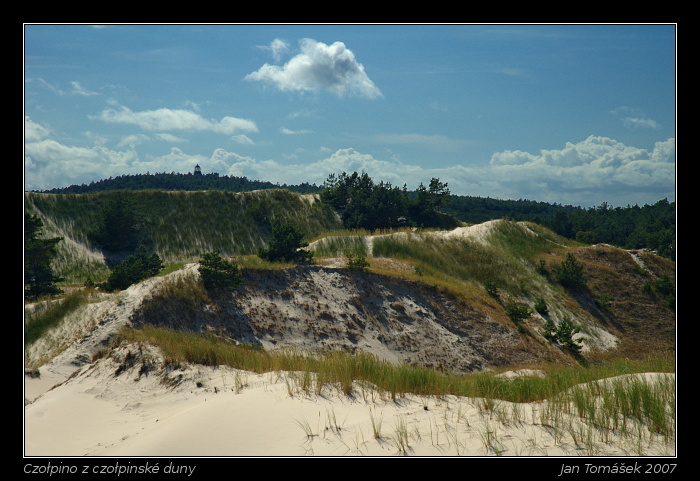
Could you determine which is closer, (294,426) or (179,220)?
(294,426)

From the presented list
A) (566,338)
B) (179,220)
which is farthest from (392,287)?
(179,220)

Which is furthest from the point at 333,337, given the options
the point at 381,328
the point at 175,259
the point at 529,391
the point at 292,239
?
the point at 175,259

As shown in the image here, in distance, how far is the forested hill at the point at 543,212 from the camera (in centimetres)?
7269

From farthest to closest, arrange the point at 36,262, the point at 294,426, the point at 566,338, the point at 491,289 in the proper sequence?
the point at 491,289 < the point at 566,338 < the point at 36,262 < the point at 294,426

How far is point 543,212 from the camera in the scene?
424 feet

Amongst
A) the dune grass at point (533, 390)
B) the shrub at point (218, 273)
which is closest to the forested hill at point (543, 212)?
the shrub at point (218, 273)

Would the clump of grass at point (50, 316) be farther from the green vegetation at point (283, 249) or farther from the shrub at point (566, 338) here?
the shrub at point (566, 338)

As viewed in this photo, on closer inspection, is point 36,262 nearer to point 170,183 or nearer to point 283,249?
point 283,249

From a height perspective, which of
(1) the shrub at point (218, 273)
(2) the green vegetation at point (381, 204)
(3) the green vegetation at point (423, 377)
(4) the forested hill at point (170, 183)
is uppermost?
(4) the forested hill at point (170, 183)

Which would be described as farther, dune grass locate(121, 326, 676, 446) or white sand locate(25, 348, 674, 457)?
dune grass locate(121, 326, 676, 446)

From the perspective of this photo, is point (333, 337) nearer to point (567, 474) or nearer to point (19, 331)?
point (19, 331)

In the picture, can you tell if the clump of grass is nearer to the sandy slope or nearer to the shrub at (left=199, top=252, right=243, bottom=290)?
the shrub at (left=199, top=252, right=243, bottom=290)

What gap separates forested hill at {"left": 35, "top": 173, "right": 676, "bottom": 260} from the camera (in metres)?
72.7

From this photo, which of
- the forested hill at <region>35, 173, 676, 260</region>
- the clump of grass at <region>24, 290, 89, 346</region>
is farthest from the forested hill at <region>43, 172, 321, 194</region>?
the clump of grass at <region>24, 290, 89, 346</region>
